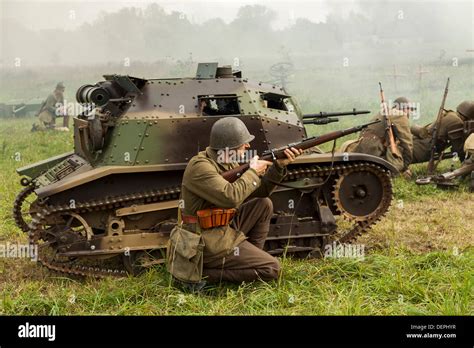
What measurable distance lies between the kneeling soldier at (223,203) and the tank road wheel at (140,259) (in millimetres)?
1057

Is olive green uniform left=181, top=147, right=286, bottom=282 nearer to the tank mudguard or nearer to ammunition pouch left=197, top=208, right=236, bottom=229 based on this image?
ammunition pouch left=197, top=208, right=236, bottom=229

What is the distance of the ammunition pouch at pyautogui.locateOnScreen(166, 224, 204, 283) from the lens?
6.04 meters

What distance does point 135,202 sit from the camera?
23.4 feet

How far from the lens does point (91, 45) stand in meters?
23.9

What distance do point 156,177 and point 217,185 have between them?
155 centimetres

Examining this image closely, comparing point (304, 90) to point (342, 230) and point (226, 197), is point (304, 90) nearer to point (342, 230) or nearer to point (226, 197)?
point (342, 230)

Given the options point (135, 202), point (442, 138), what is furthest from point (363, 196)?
point (442, 138)

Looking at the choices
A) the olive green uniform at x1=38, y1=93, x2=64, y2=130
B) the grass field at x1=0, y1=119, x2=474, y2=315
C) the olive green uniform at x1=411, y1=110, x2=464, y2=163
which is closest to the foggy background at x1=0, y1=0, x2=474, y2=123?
the olive green uniform at x1=38, y1=93, x2=64, y2=130

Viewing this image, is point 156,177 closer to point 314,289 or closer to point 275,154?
point 275,154

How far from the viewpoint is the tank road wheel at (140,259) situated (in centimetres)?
711

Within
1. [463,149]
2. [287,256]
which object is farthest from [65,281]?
[463,149]

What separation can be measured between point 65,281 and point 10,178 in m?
5.61

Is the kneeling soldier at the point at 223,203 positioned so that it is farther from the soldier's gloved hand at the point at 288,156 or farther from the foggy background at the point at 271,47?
the foggy background at the point at 271,47

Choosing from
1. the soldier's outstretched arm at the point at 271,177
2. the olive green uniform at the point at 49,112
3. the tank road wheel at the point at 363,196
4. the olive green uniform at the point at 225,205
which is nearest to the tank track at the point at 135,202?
the tank road wheel at the point at 363,196
